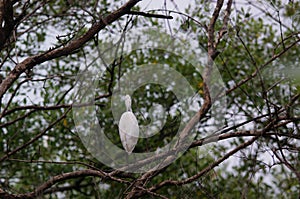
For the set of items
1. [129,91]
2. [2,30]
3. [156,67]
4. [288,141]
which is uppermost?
[156,67]

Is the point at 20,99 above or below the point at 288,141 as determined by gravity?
above

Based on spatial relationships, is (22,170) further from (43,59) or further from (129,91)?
(43,59)

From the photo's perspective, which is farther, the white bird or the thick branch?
the white bird

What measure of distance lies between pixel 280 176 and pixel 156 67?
1.32 meters

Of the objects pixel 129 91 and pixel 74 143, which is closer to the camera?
pixel 129 91

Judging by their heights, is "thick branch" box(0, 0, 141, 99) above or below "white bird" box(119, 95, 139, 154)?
above

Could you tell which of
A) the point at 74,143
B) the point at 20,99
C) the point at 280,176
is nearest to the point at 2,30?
the point at 20,99

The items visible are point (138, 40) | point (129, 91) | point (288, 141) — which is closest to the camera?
point (288, 141)

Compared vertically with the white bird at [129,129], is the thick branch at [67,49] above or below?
above

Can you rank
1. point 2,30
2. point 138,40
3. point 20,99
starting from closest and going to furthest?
point 2,30 < point 138,40 < point 20,99

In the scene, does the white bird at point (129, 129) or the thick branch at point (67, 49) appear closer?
the thick branch at point (67, 49)

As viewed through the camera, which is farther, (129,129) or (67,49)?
(129,129)

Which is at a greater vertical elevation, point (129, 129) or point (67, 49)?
point (67, 49)

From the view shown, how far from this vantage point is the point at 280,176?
11.3 ft
